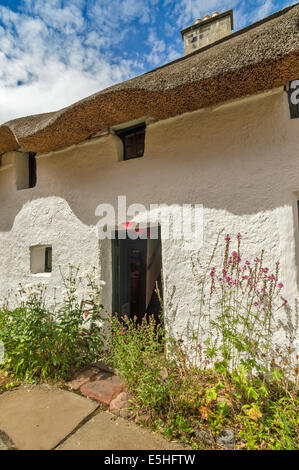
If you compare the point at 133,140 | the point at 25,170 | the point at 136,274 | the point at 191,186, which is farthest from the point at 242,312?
the point at 25,170

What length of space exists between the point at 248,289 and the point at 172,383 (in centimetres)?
115

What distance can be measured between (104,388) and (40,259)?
95.5 inches

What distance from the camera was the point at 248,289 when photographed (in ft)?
7.84

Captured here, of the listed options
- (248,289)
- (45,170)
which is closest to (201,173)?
(248,289)

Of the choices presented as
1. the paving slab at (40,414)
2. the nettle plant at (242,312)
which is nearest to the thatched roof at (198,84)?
the nettle plant at (242,312)

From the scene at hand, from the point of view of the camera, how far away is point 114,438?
6.09ft

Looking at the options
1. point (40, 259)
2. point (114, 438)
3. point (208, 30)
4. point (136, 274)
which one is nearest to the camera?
point (114, 438)

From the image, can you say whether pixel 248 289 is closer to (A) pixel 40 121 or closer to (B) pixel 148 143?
(B) pixel 148 143

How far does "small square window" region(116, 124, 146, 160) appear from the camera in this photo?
3.35 meters

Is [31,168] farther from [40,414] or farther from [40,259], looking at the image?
[40,414]

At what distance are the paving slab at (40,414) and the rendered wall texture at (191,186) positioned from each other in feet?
3.87

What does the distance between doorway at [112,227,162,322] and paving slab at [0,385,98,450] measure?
1.22 meters

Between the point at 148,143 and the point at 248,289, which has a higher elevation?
the point at 148,143

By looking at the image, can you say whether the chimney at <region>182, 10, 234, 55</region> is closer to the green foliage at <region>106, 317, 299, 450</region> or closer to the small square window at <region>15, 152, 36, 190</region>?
the small square window at <region>15, 152, 36, 190</region>
